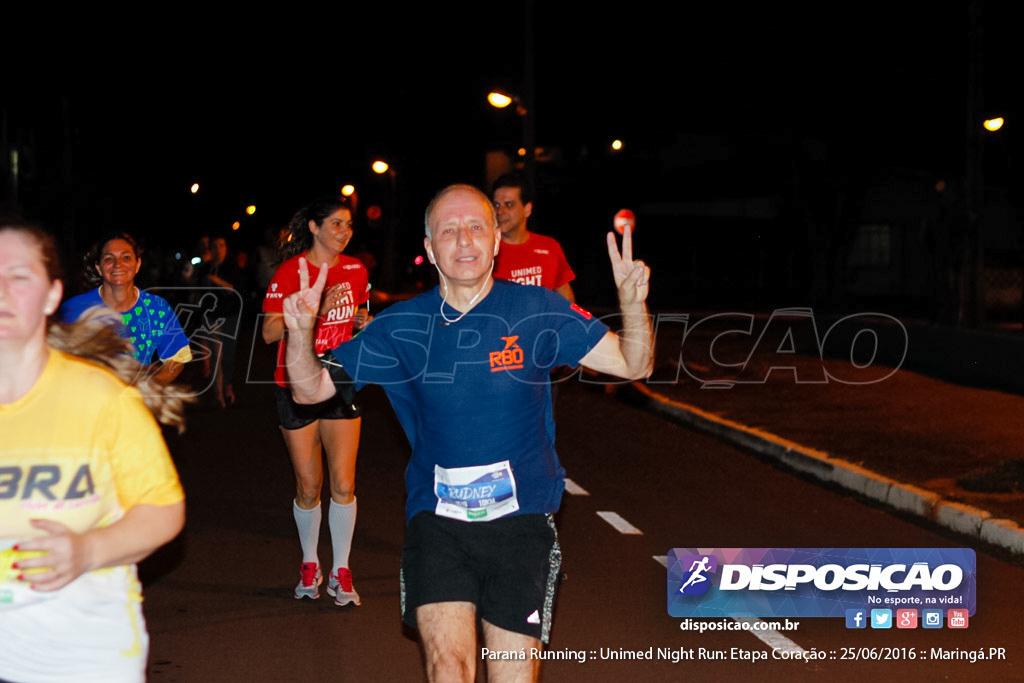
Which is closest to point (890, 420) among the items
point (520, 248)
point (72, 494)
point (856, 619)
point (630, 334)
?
point (520, 248)

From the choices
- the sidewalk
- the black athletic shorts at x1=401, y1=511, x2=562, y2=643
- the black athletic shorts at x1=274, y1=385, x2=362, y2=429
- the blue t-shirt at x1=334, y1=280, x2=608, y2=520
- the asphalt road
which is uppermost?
the blue t-shirt at x1=334, y1=280, x2=608, y2=520

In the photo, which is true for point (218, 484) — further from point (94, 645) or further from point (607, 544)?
point (94, 645)

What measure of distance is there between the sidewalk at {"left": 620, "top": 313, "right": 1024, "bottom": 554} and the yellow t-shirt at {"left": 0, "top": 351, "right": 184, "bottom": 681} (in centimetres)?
676

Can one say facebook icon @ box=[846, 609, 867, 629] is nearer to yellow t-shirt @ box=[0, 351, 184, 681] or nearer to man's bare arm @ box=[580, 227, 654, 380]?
man's bare arm @ box=[580, 227, 654, 380]

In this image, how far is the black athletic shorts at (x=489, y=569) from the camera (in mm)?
3961

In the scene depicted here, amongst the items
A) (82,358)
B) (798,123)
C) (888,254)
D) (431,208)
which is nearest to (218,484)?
(431,208)

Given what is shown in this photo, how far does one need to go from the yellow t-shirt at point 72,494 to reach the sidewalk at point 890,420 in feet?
22.2

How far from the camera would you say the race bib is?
4.03 m

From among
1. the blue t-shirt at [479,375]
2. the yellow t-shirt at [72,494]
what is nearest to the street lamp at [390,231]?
the blue t-shirt at [479,375]

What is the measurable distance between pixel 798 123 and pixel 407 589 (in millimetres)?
30733

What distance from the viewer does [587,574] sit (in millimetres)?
7637

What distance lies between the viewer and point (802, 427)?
13.2 metres

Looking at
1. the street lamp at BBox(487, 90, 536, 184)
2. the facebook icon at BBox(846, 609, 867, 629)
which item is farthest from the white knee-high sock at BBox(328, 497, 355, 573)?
the street lamp at BBox(487, 90, 536, 184)

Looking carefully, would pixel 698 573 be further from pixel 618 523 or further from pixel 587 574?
pixel 618 523
